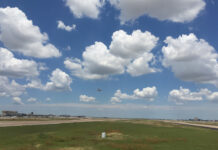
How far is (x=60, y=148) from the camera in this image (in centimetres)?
3416

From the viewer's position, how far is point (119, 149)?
33750 mm

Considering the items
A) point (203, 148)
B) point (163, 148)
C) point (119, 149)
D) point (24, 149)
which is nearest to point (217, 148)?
point (203, 148)

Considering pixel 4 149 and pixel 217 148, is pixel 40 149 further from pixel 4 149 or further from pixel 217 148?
pixel 217 148

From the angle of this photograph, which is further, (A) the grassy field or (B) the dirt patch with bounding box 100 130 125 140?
(B) the dirt patch with bounding box 100 130 125 140

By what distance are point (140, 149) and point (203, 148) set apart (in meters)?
12.1

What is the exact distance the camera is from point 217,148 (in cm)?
3541

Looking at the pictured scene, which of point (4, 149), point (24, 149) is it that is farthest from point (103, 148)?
point (4, 149)

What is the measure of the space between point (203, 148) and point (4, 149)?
35386mm

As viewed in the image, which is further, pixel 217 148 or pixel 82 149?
pixel 217 148

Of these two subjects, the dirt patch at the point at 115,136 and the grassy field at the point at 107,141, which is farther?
the dirt patch at the point at 115,136

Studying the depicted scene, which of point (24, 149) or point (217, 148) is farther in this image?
point (217, 148)

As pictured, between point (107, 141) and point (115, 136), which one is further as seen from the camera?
point (115, 136)

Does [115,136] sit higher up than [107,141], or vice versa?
[115,136]

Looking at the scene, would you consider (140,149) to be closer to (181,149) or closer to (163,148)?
(163,148)
